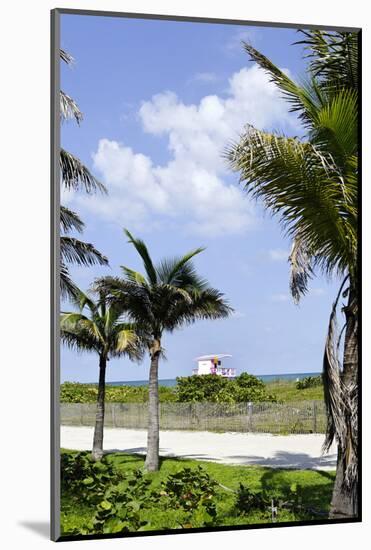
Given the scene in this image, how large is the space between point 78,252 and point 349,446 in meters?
2.47

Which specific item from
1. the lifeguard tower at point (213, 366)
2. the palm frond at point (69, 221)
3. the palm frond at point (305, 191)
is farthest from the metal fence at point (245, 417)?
the palm frond at point (69, 221)

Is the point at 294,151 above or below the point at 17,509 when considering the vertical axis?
above

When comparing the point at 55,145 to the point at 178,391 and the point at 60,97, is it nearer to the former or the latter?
the point at 60,97

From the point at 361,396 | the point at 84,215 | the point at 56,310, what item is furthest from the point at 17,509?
the point at 361,396

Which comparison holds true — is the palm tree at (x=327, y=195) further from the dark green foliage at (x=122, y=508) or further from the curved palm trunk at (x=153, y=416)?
the dark green foliage at (x=122, y=508)

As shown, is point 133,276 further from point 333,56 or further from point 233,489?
point 333,56

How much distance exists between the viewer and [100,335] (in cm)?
766

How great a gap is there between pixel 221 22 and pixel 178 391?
265cm

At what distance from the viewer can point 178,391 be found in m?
7.93

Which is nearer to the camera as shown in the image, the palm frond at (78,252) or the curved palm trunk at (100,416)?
the palm frond at (78,252)

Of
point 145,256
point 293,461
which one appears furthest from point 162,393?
point 293,461

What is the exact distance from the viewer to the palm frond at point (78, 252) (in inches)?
295

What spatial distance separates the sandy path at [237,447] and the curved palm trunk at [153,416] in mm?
51

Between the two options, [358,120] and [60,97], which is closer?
[60,97]
